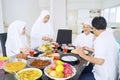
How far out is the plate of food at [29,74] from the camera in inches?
48.8

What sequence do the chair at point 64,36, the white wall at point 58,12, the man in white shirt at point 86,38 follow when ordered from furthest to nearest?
1. the white wall at point 58,12
2. the chair at point 64,36
3. the man in white shirt at point 86,38

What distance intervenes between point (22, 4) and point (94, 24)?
3189 millimetres

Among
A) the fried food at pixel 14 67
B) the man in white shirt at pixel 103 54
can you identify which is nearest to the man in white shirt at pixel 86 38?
the man in white shirt at pixel 103 54

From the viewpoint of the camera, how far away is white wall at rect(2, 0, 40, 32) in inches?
163

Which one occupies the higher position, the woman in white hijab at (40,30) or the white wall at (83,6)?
the white wall at (83,6)

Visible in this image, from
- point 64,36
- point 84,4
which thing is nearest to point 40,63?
point 64,36

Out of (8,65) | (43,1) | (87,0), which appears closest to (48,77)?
(8,65)

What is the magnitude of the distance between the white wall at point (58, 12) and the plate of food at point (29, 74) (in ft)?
9.44

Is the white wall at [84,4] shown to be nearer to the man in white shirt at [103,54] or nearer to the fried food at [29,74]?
the man in white shirt at [103,54]

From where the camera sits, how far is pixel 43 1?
4.82 metres

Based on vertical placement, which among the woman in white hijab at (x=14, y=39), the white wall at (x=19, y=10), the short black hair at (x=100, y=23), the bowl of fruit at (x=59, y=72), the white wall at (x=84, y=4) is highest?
the white wall at (x=84, y=4)

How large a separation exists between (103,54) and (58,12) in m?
2.83

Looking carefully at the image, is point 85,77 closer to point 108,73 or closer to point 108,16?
point 108,73

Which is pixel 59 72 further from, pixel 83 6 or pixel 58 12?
pixel 83 6
